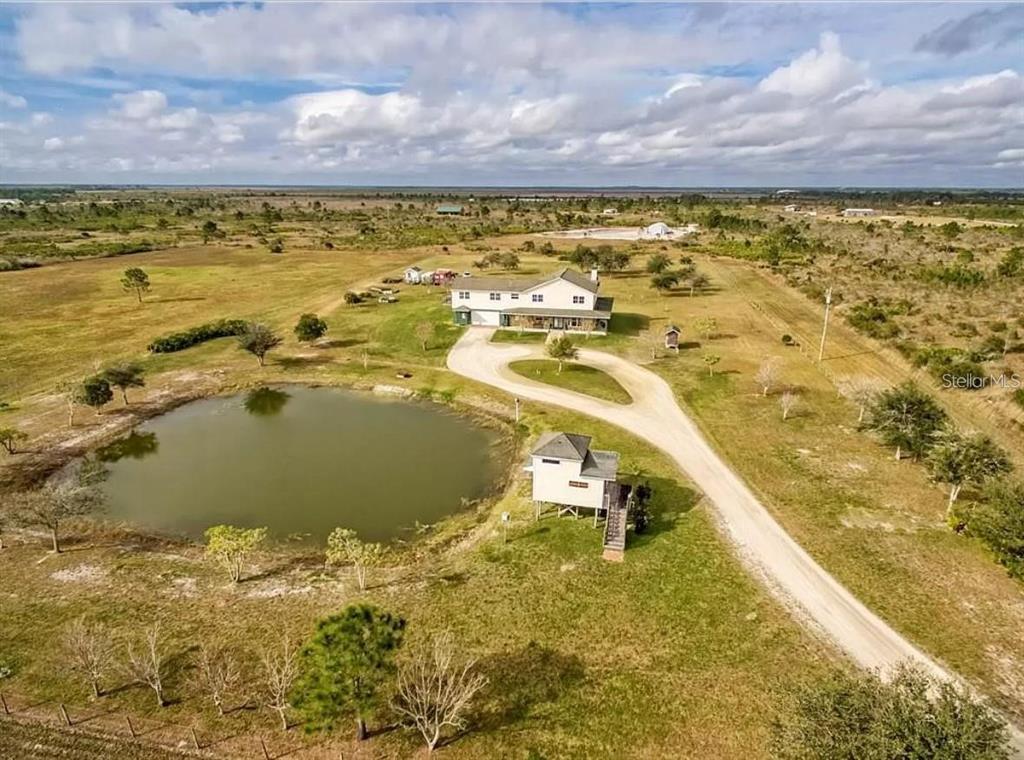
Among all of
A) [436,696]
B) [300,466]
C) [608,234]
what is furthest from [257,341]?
[608,234]

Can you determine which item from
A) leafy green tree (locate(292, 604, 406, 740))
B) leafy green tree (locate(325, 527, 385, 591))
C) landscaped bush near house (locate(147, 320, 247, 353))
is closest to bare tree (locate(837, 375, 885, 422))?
leafy green tree (locate(325, 527, 385, 591))

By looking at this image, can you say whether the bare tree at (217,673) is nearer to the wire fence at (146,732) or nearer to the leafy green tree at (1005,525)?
the wire fence at (146,732)

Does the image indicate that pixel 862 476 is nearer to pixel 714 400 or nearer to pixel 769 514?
pixel 769 514

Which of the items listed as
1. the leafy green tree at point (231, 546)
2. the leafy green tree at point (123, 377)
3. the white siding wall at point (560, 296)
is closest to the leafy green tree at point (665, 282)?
the white siding wall at point (560, 296)

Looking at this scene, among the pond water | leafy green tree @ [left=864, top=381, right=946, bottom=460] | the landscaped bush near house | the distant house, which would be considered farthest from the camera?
the distant house

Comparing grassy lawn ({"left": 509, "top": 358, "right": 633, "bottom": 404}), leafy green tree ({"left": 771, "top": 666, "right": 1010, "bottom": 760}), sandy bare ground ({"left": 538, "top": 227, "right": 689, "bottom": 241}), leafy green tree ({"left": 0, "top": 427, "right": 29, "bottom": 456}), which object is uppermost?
sandy bare ground ({"left": 538, "top": 227, "right": 689, "bottom": 241})

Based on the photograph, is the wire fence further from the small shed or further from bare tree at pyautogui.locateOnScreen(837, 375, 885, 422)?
the small shed

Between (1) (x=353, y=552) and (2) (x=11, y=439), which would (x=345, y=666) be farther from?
(2) (x=11, y=439)
